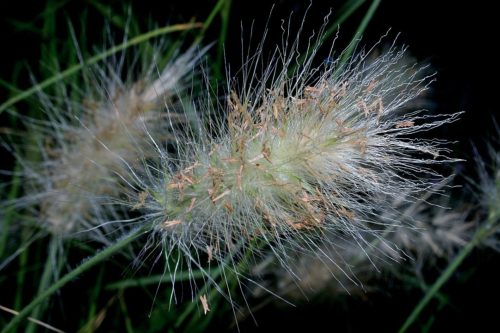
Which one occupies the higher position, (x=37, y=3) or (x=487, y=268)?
(x=37, y=3)

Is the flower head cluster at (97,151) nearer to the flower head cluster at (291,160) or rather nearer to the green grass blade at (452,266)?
the flower head cluster at (291,160)

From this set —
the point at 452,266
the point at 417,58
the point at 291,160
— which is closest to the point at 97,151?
the point at 291,160

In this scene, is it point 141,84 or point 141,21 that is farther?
point 141,21

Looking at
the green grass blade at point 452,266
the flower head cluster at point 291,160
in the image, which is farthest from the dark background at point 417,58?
the flower head cluster at point 291,160

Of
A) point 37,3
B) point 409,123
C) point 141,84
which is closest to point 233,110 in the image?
point 409,123

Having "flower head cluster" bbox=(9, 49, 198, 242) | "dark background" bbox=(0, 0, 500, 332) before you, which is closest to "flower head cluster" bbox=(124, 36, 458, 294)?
"flower head cluster" bbox=(9, 49, 198, 242)

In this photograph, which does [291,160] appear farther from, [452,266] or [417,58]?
[417,58]

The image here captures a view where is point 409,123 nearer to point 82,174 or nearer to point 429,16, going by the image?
point 82,174

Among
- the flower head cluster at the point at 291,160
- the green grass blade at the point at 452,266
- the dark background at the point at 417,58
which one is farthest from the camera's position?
the dark background at the point at 417,58

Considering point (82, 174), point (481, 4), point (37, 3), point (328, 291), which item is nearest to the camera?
point (82, 174)
